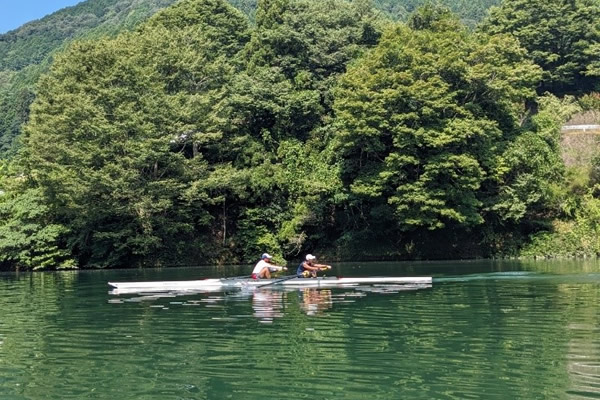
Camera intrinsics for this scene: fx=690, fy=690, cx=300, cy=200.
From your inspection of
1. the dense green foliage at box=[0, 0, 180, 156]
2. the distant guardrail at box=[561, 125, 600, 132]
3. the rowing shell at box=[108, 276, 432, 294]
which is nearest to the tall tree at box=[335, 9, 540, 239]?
the distant guardrail at box=[561, 125, 600, 132]

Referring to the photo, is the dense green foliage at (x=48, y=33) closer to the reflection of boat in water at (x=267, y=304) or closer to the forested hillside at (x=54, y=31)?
the forested hillside at (x=54, y=31)

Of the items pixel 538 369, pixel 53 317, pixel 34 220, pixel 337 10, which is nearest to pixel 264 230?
pixel 34 220

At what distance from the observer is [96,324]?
16391 millimetres

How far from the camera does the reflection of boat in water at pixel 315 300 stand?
18.1m

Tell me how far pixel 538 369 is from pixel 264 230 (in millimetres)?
31115

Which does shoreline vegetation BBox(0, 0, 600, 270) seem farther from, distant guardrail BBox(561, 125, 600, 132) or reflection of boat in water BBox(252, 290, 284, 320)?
reflection of boat in water BBox(252, 290, 284, 320)

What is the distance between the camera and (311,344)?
1290 centimetres

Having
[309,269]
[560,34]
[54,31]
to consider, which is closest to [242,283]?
[309,269]

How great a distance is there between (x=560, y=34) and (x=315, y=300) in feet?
142

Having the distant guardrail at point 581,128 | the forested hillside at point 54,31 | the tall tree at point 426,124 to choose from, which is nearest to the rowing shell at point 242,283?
the tall tree at point 426,124

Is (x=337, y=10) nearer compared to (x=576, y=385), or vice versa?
(x=576, y=385)

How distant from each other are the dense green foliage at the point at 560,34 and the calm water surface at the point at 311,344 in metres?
36.3

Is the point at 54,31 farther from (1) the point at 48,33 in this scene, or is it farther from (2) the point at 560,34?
(2) the point at 560,34

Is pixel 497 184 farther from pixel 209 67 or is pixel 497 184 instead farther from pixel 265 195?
pixel 209 67
